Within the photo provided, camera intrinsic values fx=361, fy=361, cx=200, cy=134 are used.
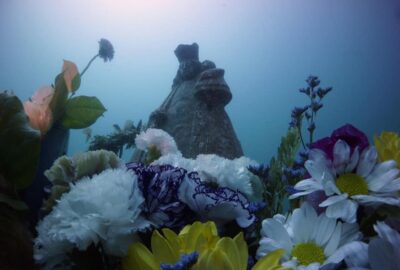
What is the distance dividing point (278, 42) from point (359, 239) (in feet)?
56.1

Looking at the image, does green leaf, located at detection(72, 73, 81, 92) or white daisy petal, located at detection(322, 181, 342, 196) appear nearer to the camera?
white daisy petal, located at detection(322, 181, 342, 196)

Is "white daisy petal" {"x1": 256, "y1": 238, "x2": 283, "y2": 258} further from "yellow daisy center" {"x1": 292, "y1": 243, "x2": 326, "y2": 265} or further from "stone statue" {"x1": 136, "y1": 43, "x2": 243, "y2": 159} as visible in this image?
"stone statue" {"x1": 136, "y1": 43, "x2": 243, "y2": 159}

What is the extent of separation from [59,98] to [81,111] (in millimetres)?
79

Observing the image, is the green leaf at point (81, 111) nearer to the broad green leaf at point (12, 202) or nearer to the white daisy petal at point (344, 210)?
the broad green leaf at point (12, 202)

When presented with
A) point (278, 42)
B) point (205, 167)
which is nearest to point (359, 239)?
point (205, 167)

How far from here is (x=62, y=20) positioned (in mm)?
11719

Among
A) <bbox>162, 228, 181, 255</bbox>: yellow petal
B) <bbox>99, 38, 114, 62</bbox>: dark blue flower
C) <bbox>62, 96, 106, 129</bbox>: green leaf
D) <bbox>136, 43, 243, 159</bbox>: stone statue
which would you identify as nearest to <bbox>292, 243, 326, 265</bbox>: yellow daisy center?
<bbox>162, 228, 181, 255</bbox>: yellow petal

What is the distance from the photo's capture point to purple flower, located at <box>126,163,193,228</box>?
0.79 m

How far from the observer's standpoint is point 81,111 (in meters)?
1.19

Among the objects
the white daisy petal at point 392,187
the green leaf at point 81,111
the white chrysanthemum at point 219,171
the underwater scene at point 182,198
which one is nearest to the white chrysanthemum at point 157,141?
the underwater scene at point 182,198

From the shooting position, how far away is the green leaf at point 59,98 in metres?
1.15

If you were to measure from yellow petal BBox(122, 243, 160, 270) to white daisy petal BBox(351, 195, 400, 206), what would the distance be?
411mm

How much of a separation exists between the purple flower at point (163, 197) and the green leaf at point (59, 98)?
466mm

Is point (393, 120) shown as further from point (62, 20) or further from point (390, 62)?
point (62, 20)
